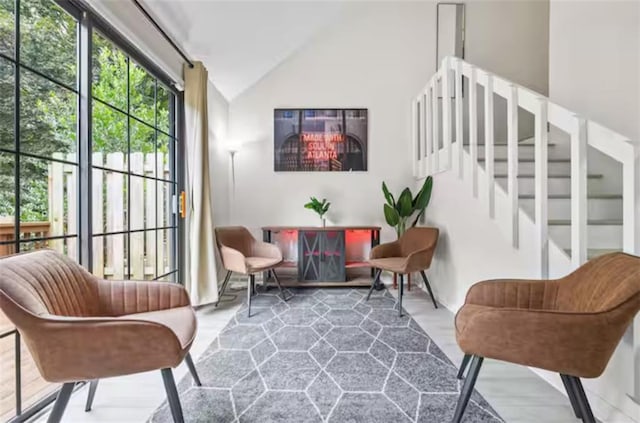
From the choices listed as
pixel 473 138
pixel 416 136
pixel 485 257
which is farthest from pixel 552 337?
pixel 416 136

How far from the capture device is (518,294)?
1499mm

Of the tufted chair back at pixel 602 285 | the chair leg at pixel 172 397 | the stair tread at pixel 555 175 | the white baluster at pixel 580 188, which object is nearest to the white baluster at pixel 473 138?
the stair tread at pixel 555 175

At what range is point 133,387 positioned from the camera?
1.60 m

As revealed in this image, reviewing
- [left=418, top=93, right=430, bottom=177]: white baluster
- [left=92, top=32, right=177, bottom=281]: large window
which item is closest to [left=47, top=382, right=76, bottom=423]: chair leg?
[left=92, top=32, right=177, bottom=281]: large window

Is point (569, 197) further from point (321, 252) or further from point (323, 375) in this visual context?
point (321, 252)

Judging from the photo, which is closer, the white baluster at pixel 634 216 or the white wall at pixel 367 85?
the white baluster at pixel 634 216

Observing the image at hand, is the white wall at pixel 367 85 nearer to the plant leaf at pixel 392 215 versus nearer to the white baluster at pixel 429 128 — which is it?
the plant leaf at pixel 392 215

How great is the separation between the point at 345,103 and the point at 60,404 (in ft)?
12.1

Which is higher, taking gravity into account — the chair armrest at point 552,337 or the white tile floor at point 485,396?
the chair armrest at point 552,337

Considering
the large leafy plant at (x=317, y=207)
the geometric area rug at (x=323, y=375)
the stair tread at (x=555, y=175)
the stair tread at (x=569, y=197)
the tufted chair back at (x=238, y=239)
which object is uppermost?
the stair tread at (x=555, y=175)

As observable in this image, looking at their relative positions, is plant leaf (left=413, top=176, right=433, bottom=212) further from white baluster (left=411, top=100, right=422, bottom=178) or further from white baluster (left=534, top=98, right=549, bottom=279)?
white baluster (left=534, top=98, right=549, bottom=279)

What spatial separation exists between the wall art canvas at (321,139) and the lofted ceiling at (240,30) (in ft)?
2.15

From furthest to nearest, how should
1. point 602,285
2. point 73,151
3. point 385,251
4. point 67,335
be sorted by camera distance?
point 385,251, point 73,151, point 602,285, point 67,335

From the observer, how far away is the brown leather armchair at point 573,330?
1.06 meters
